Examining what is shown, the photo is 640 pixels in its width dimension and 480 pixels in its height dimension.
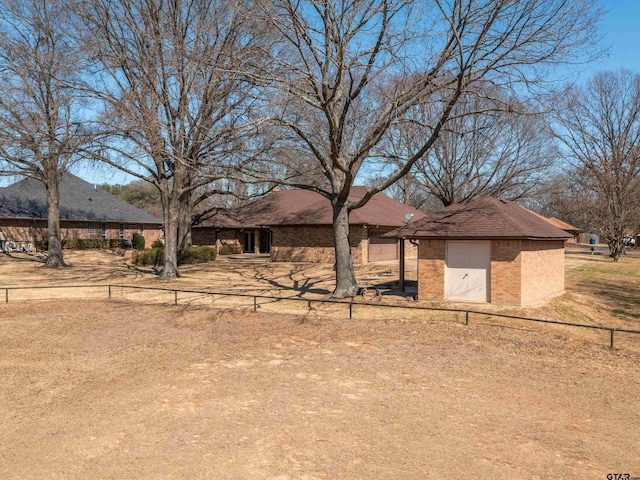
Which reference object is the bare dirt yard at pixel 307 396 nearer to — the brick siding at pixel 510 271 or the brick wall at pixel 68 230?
the brick siding at pixel 510 271

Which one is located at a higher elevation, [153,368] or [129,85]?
[129,85]

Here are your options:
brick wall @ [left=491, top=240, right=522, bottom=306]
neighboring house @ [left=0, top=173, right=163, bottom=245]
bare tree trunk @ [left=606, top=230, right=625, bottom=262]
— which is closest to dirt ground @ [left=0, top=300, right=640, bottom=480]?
brick wall @ [left=491, top=240, right=522, bottom=306]

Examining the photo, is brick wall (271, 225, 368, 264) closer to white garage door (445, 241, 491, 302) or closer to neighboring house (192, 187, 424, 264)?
neighboring house (192, 187, 424, 264)

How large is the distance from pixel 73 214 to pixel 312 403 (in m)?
40.9

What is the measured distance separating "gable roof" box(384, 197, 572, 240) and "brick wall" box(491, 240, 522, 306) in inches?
19.4

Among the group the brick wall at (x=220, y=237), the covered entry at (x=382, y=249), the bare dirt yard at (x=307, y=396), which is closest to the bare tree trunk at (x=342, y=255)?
the bare dirt yard at (x=307, y=396)

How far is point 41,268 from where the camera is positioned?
2925 centimetres

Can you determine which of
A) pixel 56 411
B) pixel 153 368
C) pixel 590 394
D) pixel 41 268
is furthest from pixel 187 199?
pixel 590 394

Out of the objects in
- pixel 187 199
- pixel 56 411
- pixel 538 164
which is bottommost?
pixel 56 411

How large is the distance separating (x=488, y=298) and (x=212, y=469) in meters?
14.0

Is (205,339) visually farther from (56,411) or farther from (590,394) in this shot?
(590,394)

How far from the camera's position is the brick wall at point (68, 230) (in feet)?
125

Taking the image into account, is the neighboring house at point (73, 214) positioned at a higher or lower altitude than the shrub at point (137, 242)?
higher

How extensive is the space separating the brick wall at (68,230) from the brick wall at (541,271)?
37865 mm
